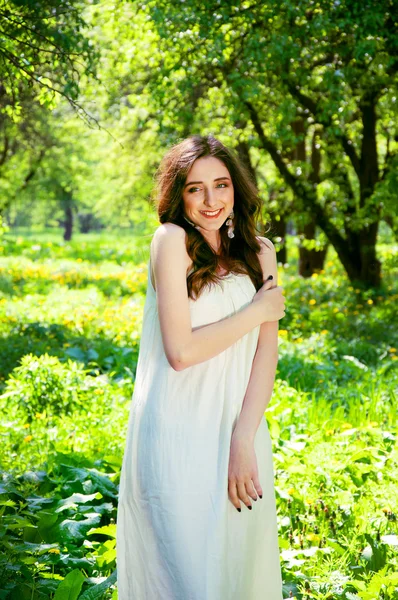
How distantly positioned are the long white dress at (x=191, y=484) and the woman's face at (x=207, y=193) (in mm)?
210

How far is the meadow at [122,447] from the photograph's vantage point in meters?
3.18

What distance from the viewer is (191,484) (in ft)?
7.34

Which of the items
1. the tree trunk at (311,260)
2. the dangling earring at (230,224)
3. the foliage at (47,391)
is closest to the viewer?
the dangling earring at (230,224)

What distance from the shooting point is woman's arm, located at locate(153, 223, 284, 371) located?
86.1 inches

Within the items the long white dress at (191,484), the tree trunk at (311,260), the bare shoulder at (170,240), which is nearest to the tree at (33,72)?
the bare shoulder at (170,240)

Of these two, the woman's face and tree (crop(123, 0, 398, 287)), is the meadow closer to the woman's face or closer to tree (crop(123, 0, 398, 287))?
the woman's face

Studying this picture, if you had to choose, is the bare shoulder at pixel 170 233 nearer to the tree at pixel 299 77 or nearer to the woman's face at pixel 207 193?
the woman's face at pixel 207 193

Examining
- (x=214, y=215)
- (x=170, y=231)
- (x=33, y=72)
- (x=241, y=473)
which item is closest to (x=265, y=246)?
(x=214, y=215)

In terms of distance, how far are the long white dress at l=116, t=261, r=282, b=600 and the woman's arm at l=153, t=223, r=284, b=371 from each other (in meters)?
0.08

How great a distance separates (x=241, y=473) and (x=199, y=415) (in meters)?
0.22

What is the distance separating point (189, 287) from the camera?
230 cm

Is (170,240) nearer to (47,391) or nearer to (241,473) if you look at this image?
(241,473)

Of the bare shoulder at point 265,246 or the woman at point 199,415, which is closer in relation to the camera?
the woman at point 199,415

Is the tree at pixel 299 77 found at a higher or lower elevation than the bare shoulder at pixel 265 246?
higher
